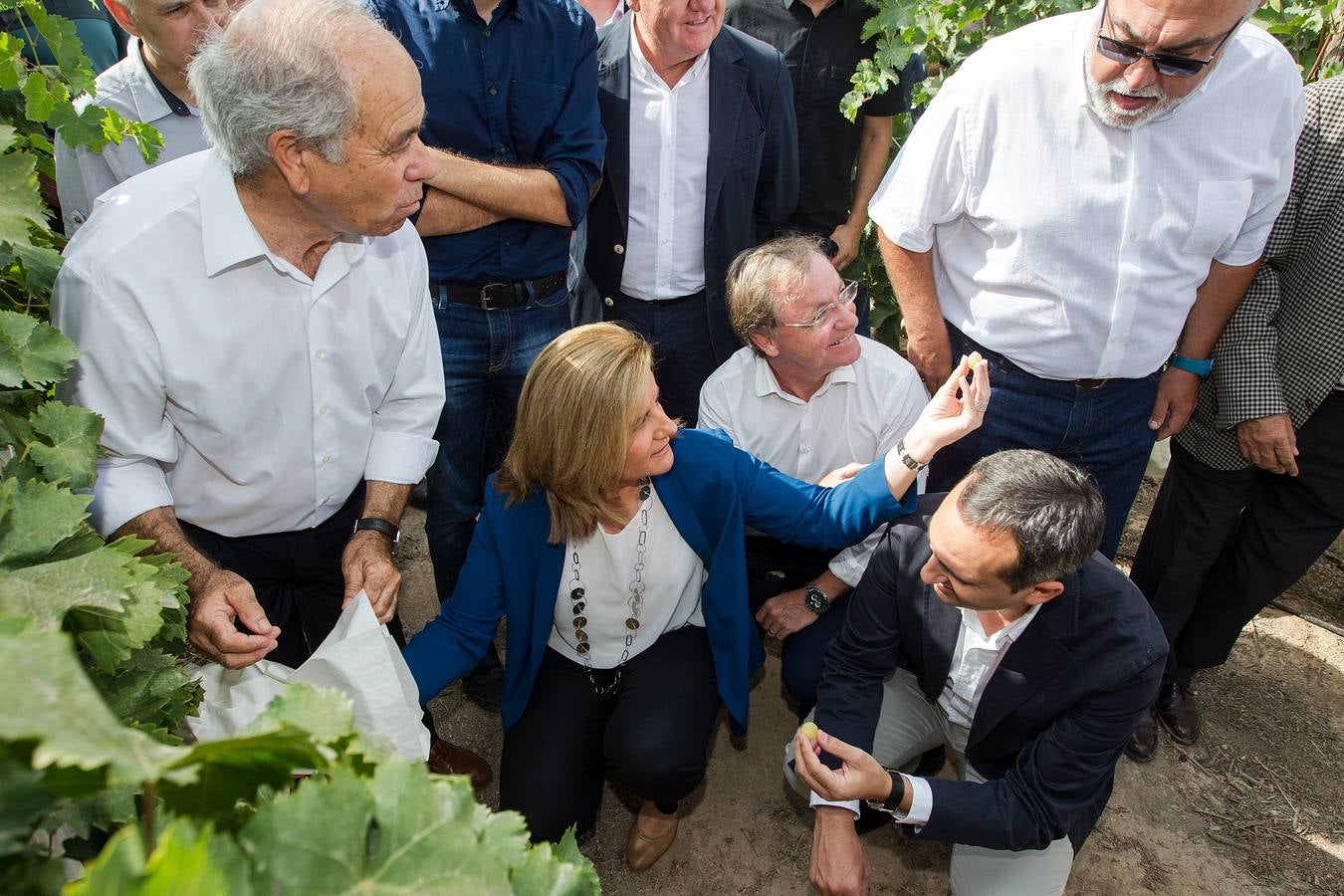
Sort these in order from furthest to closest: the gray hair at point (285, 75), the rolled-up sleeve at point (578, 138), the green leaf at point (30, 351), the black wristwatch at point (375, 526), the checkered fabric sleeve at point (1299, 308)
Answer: the rolled-up sleeve at point (578, 138), the checkered fabric sleeve at point (1299, 308), the black wristwatch at point (375, 526), the gray hair at point (285, 75), the green leaf at point (30, 351)

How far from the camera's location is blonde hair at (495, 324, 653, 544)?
2.38m

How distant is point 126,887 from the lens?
20.7 inches

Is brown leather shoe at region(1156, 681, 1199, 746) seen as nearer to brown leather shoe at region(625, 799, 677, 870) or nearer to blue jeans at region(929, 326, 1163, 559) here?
blue jeans at region(929, 326, 1163, 559)

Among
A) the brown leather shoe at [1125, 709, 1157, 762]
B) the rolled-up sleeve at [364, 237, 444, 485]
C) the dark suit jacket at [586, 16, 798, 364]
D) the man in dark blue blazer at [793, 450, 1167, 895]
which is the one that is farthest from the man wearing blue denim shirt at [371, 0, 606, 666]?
the brown leather shoe at [1125, 709, 1157, 762]

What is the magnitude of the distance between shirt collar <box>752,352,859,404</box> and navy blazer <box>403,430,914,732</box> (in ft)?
1.25

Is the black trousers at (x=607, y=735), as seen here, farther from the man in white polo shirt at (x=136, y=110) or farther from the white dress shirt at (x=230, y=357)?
the man in white polo shirt at (x=136, y=110)

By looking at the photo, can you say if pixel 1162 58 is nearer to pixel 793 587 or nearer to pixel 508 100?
pixel 508 100

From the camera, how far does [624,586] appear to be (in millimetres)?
2715

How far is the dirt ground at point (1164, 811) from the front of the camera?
2.90 meters

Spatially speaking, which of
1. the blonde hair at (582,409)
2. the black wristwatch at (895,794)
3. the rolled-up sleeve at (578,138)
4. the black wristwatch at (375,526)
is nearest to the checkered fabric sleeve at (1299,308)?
the black wristwatch at (895,794)

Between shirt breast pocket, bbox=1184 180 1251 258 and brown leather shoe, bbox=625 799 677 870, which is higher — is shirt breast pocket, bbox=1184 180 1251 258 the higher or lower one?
the higher one

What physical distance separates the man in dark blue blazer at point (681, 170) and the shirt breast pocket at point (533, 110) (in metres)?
0.45

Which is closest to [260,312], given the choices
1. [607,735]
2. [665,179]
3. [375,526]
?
[375,526]

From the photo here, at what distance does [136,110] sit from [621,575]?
1.92 metres
